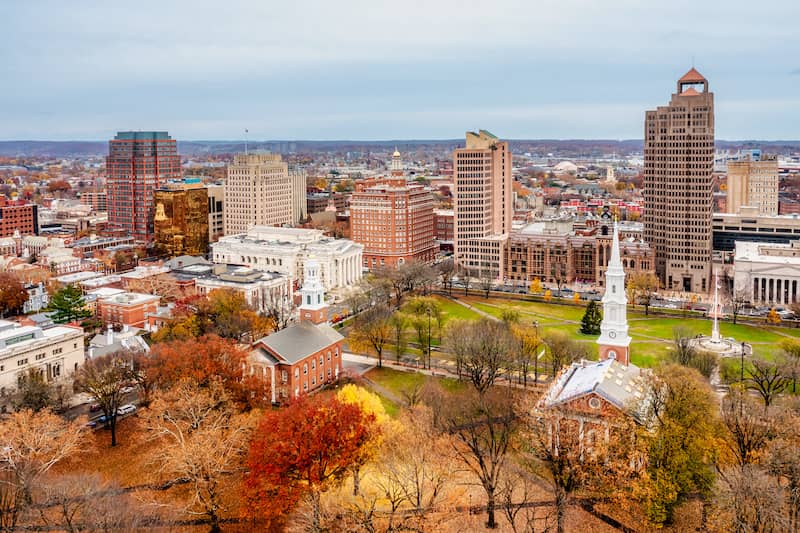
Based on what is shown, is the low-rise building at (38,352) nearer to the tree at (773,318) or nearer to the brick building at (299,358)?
the brick building at (299,358)

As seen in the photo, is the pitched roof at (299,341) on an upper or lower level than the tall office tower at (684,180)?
lower

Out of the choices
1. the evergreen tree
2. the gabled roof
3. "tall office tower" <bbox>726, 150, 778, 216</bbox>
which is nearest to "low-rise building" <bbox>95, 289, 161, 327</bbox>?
the evergreen tree

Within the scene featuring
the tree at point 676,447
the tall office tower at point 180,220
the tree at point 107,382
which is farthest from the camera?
the tall office tower at point 180,220

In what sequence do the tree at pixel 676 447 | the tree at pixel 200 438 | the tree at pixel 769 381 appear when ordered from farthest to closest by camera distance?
1. the tree at pixel 769 381
2. the tree at pixel 200 438
3. the tree at pixel 676 447

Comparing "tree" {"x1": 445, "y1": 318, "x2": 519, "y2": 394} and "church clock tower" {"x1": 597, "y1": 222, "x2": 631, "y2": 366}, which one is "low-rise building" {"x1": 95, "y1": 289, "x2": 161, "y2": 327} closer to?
"tree" {"x1": 445, "y1": 318, "x2": 519, "y2": 394}

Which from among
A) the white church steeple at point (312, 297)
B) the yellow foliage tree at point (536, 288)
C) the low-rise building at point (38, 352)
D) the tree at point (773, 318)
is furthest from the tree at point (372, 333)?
the tree at point (773, 318)

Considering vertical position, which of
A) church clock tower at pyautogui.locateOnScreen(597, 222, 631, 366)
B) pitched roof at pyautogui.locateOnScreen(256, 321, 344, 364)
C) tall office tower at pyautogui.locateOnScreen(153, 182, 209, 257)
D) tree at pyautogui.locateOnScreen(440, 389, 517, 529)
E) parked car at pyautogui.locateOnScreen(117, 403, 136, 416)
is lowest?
parked car at pyautogui.locateOnScreen(117, 403, 136, 416)

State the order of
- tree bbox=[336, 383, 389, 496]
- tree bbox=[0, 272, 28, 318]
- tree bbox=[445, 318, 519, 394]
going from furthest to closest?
tree bbox=[0, 272, 28, 318] < tree bbox=[445, 318, 519, 394] < tree bbox=[336, 383, 389, 496]

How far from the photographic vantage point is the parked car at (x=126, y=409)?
3063 inches

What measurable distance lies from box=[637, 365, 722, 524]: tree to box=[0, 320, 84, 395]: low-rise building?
2326 inches

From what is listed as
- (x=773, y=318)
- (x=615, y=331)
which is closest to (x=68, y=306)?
(x=615, y=331)

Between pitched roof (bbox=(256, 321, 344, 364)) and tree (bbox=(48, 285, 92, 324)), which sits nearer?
pitched roof (bbox=(256, 321, 344, 364))

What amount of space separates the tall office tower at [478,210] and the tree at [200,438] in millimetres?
98302

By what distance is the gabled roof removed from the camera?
5938 centimetres
